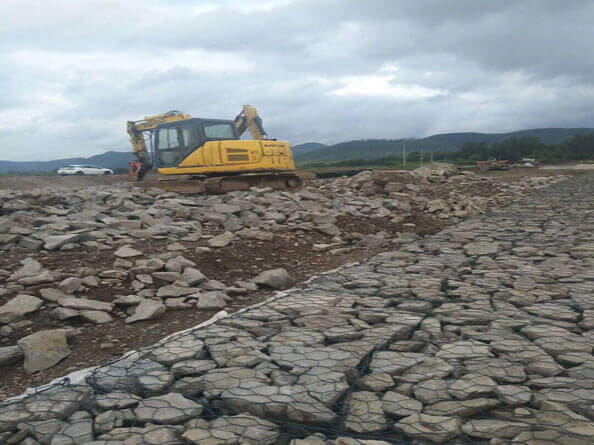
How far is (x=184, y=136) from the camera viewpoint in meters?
14.3

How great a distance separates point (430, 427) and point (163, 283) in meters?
3.90

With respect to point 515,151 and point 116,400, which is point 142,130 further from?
A: point 515,151

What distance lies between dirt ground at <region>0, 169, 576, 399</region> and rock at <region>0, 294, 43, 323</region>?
0.24 ft

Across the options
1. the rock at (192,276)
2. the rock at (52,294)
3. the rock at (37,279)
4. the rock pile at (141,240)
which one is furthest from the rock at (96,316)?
the rock at (192,276)

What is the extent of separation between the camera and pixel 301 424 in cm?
256

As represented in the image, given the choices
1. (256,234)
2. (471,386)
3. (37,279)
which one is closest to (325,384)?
(471,386)

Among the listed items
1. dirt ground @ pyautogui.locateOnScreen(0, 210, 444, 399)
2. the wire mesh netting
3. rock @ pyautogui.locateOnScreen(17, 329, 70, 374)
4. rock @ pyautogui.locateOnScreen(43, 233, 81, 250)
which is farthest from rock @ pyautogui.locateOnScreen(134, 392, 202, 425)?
rock @ pyautogui.locateOnScreen(43, 233, 81, 250)

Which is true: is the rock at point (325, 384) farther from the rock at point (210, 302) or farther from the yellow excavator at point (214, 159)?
the yellow excavator at point (214, 159)

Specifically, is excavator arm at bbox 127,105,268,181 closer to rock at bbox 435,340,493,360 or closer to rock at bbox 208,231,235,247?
rock at bbox 208,231,235,247

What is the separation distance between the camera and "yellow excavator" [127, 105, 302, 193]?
44.7ft

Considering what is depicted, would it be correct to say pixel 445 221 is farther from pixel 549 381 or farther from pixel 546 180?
pixel 546 180

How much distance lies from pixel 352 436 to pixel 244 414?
59cm

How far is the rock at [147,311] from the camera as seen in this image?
4742 millimetres

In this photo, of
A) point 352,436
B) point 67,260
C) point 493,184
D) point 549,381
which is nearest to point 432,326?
point 549,381
